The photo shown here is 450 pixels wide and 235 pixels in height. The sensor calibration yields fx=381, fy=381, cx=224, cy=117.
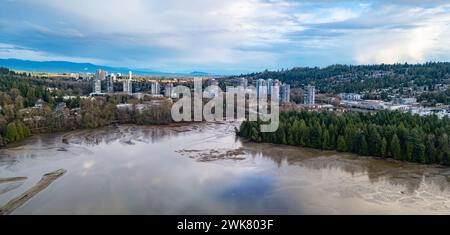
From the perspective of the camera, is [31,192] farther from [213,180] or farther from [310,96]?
[310,96]

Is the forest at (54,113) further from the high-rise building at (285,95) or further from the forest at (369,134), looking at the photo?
the high-rise building at (285,95)

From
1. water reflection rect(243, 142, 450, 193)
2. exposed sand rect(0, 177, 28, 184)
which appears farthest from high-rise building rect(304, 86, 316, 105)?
exposed sand rect(0, 177, 28, 184)

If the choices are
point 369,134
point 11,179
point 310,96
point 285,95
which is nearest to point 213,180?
point 11,179

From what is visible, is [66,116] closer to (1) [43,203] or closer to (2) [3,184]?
(2) [3,184]

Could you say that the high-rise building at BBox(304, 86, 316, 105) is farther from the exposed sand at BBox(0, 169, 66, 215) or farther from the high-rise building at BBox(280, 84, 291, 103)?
the exposed sand at BBox(0, 169, 66, 215)

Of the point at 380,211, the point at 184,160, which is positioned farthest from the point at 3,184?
the point at 380,211

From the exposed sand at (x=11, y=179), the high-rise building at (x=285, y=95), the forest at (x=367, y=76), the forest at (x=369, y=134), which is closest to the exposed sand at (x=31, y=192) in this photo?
the exposed sand at (x=11, y=179)
